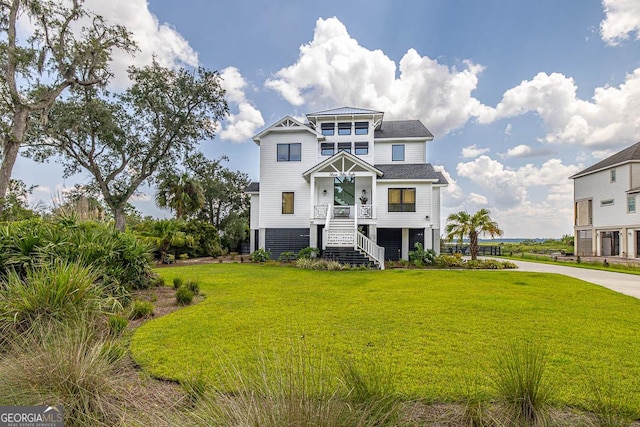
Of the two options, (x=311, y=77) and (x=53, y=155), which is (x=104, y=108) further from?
(x=311, y=77)

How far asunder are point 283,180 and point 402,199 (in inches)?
310

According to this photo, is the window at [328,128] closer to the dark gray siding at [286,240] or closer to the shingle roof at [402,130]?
the shingle roof at [402,130]

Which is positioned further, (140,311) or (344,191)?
(344,191)

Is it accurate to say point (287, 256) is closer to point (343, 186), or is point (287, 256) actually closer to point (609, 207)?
point (343, 186)

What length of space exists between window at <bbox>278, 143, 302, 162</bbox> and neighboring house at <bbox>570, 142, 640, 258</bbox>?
25.9 meters

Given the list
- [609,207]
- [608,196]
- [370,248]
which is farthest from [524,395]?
[608,196]

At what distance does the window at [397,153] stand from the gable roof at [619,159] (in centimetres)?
1892

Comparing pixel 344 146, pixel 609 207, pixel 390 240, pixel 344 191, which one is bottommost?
pixel 390 240

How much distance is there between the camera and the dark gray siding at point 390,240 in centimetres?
2016

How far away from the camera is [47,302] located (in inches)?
183

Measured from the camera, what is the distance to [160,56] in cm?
2209

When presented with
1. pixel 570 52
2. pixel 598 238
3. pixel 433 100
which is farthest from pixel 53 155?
pixel 598 238

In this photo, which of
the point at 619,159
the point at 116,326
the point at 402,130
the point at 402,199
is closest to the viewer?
the point at 116,326

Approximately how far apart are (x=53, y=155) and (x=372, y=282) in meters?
23.4
